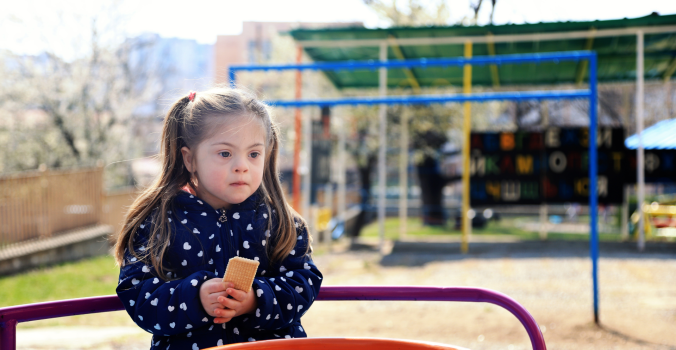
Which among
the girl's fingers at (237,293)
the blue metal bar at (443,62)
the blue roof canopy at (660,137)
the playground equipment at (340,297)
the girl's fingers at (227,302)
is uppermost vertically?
the blue metal bar at (443,62)

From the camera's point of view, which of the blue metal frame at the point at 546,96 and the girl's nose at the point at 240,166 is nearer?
the girl's nose at the point at 240,166

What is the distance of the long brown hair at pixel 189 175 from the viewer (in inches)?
59.4

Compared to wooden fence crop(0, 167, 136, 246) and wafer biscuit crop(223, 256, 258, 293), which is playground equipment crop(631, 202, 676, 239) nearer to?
wooden fence crop(0, 167, 136, 246)

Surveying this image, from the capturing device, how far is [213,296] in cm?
129

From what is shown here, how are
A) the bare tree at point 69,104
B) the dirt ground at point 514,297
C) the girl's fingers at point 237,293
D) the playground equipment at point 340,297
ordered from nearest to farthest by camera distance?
the playground equipment at point 340,297
the girl's fingers at point 237,293
the dirt ground at point 514,297
the bare tree at point 69,104

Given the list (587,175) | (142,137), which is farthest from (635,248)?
(142,137)

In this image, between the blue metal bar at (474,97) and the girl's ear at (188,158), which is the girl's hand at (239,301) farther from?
the blue metal bar at (474,97)

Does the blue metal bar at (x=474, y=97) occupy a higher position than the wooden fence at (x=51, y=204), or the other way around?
the blue metal bar at (x=474, y=97)

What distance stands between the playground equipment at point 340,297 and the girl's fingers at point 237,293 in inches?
7.3

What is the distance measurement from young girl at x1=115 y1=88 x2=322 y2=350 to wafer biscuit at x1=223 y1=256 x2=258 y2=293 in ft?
0.13

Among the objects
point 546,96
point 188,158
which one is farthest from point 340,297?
point 546,96

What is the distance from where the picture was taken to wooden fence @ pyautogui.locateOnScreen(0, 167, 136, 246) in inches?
337

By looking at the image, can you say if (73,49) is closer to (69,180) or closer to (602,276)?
(69,180)

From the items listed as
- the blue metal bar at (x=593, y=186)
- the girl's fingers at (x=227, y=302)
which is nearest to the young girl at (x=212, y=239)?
the girl's fingers at (x=227, y=302)
